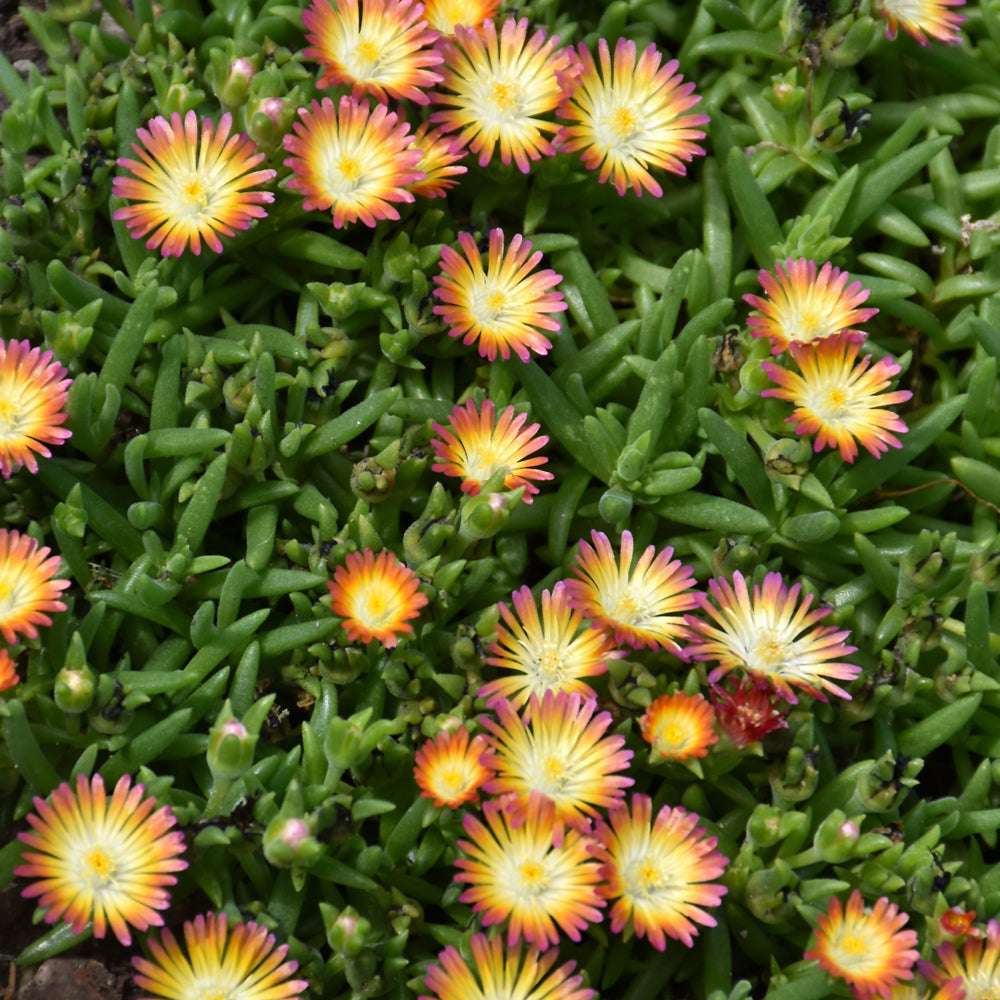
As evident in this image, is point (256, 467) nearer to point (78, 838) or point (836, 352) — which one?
point (78, 838)

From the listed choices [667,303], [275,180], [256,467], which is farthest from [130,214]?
[667,303]

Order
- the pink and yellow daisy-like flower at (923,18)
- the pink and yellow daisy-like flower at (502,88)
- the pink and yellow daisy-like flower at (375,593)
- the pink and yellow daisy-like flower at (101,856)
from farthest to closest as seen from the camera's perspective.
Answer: the pink and yellow daisy-like flower at (923,18)
the pink and yellow daisy-like flower at (502,88)
the pink and yellow daisy-like flower at (375,593)
the pink and yellow daisy-like flower at (101,856)

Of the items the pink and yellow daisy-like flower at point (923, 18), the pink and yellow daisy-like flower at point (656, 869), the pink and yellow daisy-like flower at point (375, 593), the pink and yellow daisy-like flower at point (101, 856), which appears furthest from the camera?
the pink and yellow daisy-like flower at point (923, 18)

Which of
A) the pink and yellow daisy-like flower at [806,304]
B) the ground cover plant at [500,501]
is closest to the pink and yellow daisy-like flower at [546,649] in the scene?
the ground cover plant at [500,501]

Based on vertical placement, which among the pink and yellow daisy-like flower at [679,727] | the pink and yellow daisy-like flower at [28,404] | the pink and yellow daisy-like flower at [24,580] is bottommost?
the pink and yellow daisy-like flower at [679,727]

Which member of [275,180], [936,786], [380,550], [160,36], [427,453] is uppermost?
[160,36]

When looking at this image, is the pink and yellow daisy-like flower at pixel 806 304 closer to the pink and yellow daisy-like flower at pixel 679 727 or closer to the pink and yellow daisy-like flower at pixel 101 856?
the pink and yellow daisy-like flower at pixel 679 727
